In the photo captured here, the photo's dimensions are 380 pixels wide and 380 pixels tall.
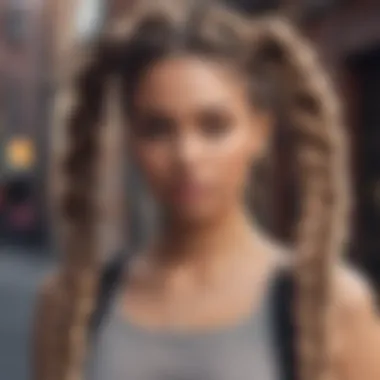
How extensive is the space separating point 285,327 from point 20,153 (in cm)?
32

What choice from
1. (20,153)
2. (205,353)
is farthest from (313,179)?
(20,153)

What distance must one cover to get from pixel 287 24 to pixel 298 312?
0.27 meters

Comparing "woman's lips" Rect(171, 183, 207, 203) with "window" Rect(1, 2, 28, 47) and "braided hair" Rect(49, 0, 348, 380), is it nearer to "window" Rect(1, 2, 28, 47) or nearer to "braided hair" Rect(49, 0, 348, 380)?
"braided hair" Rect(49, 0, 348, 380)

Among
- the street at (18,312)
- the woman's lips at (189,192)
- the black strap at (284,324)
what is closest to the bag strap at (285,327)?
the black strap at (284,324)

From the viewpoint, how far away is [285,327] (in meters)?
0.78

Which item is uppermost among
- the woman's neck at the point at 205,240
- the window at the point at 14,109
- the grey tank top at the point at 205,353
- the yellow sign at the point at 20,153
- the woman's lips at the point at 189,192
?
the window at the point at 14,109

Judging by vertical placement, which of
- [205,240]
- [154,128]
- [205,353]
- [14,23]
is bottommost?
[205,353]

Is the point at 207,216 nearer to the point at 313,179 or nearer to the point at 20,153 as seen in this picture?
the point at 313,179

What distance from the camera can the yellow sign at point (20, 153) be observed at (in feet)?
2.81

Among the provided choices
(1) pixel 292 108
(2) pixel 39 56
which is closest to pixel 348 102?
(1) pixel 292 108

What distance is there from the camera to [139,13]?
792 millimetres

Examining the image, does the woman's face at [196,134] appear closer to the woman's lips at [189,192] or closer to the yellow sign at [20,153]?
the woman's lips at [189,192]

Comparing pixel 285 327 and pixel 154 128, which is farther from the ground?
pixel 154 128

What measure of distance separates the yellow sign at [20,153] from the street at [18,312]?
0.09 metres
